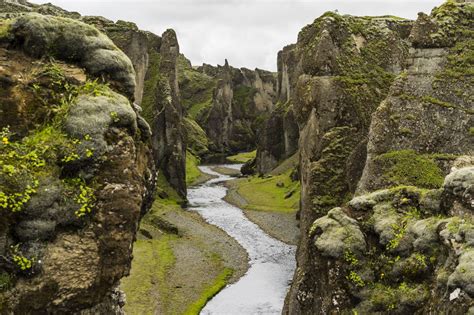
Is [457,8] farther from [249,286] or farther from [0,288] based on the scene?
[0,288]

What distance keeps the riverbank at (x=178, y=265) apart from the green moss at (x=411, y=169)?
25.7m

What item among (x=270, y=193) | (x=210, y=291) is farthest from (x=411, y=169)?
(x=270, y=193)

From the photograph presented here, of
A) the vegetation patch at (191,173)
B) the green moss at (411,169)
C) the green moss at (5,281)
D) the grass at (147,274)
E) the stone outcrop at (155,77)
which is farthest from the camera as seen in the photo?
the vegetation patch at (191,173)

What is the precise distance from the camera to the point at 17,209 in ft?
57.1

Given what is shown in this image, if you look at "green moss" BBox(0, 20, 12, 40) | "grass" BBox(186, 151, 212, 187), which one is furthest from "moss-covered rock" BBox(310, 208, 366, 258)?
"grass" BBox(186, 151, 212, 187)

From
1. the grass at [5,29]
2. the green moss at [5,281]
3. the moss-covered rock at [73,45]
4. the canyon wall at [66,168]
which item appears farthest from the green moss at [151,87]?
the green moss at [5,281]

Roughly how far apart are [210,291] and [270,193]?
6364 cm

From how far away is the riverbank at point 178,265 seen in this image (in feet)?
167

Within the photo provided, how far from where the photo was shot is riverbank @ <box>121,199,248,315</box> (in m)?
50.9

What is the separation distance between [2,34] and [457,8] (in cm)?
3973

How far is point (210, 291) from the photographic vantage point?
2196 inches

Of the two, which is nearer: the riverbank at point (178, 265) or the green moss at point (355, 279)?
the green moss at point (355, 279)

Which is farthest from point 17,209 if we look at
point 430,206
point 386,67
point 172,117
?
point 172,117

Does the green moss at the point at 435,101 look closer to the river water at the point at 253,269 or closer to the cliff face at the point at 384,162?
the cliff face at the point at 384,162
